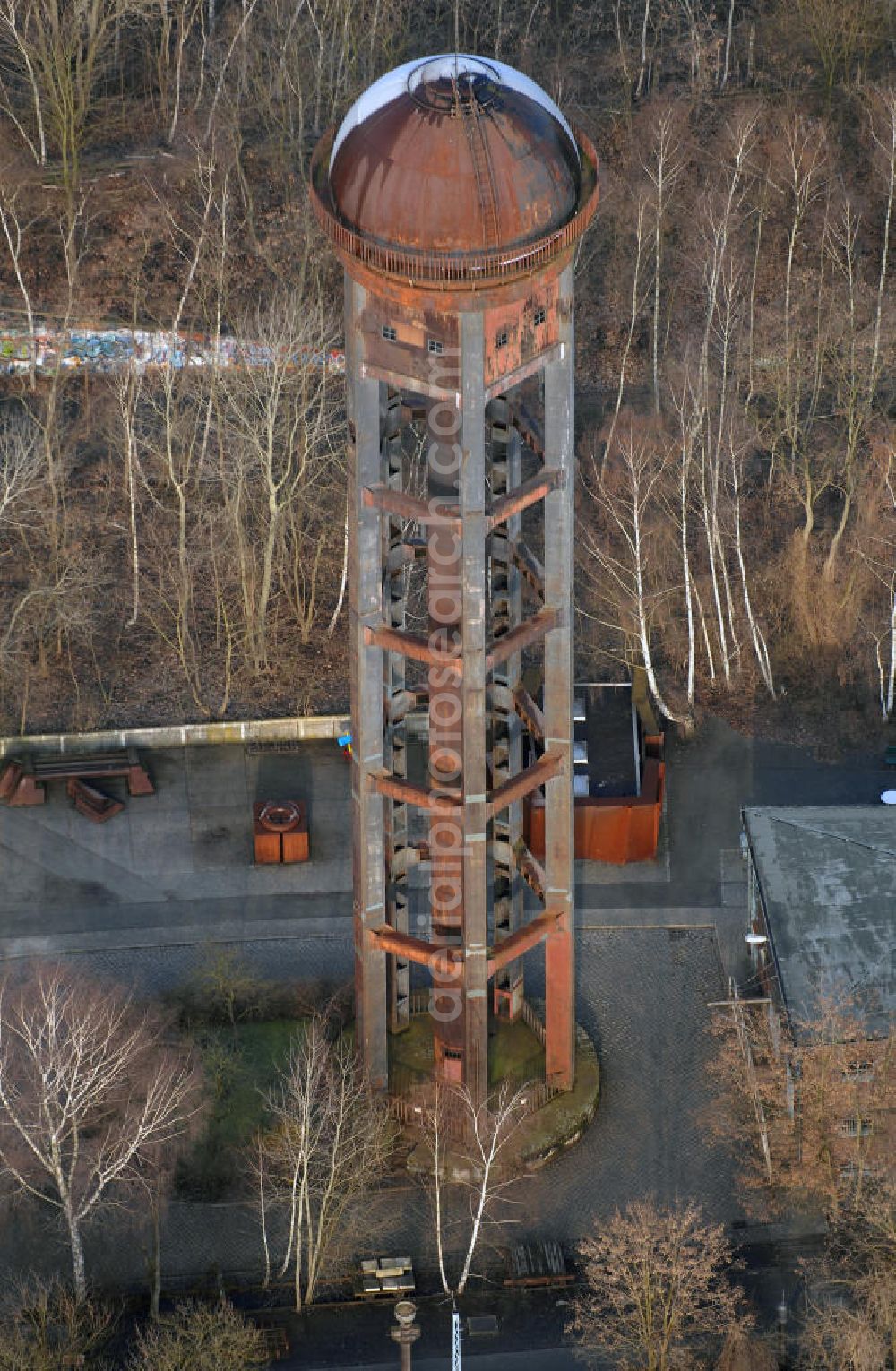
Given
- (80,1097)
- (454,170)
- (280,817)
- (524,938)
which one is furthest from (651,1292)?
(454,170)

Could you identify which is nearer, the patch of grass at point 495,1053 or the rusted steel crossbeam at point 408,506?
the rusted steel crossbeam at point 408,506

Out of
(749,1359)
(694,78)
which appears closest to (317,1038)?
(749,1359)

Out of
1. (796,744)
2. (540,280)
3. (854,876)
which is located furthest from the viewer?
(796,744)

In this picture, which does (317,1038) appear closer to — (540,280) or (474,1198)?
(474,1198)

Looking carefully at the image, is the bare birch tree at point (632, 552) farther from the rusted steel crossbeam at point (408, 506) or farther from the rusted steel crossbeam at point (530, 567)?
the rusted steel crossbeam at point (408, 506)

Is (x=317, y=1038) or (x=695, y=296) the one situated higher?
(x=695, y=296)

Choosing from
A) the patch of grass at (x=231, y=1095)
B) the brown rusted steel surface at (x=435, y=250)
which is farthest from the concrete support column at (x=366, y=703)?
the patch of grass at (x=231, y=1095)

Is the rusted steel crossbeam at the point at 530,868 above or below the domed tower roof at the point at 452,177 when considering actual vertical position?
below

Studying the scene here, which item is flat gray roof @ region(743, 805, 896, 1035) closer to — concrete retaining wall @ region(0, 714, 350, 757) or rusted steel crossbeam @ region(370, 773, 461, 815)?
rusted steel crossbeam @ region(370, 773, 461, 815)
